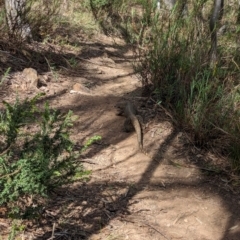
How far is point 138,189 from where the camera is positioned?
322cm

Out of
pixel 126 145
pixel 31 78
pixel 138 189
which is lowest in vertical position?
pixel 138 189

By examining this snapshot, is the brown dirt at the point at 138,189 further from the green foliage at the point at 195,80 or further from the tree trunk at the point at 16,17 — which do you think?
the tree trunk at the point at 16,17

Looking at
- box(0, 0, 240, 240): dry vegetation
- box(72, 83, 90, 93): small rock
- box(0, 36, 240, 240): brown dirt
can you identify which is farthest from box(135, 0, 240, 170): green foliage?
box(72, 83, 90, 93): small rock

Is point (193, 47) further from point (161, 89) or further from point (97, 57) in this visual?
point (97, 57)

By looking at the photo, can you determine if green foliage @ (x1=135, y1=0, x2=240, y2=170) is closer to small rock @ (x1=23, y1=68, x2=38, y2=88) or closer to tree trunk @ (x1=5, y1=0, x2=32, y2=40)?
small rock @ (x1=23, y1=68, x2=38, y2=88)

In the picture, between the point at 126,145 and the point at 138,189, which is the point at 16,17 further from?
the point at 138,189

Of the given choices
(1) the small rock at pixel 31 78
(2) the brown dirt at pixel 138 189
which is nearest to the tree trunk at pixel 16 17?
(1) the small rock at pixel 31 78

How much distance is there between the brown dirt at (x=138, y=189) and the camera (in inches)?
106

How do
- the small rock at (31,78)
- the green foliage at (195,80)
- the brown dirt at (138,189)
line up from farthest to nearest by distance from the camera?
the small rock at (31,78) → the green foliage at (195,80) → the brown dirt at (138,189)

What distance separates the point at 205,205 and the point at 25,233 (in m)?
1.37

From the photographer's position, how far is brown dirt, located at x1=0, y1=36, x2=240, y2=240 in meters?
2.69

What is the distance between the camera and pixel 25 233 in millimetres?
2408

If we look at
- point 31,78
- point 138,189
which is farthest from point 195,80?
point 31,78

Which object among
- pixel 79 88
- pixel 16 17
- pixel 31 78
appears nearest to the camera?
pixel 31 78
